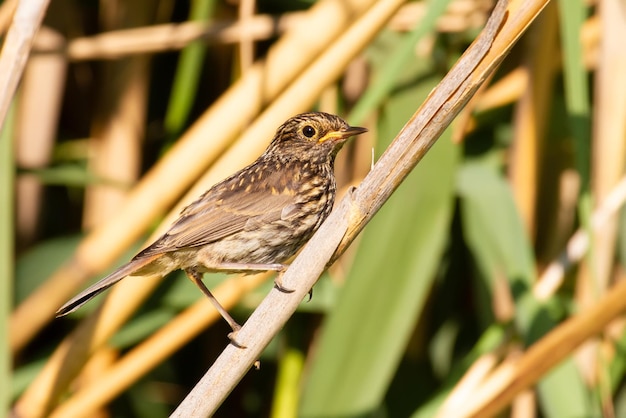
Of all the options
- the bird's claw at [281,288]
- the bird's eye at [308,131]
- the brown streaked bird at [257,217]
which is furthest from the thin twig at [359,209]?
the bird's eye at [308,131]

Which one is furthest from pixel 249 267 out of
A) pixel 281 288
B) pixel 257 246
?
pixel 281 288

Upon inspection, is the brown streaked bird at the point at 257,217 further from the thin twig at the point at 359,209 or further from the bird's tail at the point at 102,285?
the thin twig at the point at 359,209

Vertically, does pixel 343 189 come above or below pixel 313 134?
below

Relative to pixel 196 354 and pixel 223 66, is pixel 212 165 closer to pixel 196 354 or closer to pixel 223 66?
pixel 223 66

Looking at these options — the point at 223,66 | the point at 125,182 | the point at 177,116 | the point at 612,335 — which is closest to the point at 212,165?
the point at 177,116

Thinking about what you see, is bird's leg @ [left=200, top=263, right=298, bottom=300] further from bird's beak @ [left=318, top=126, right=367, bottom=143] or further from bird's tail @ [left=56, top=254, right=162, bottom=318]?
bird's beak @ [left=318, top=126, right=367, bottom=143]

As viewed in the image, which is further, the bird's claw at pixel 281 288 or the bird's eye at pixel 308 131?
the bird's eye at pixel 308 131

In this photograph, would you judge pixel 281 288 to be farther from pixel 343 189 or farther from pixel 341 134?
pixel 343 189
